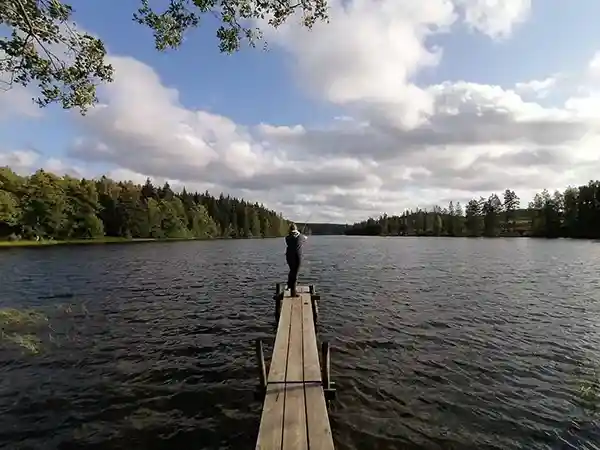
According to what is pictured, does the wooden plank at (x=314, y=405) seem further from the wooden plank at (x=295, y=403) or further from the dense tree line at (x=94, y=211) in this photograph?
the dense tree line at (x=94, y=211)

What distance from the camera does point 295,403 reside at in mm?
8445

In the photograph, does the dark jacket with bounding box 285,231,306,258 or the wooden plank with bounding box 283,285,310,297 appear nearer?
the dark jacket with bounding box 285,231,306,258

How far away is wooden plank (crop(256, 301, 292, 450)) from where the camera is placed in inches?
279

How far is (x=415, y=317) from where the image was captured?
71.7 ft

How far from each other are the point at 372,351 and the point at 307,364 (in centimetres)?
635

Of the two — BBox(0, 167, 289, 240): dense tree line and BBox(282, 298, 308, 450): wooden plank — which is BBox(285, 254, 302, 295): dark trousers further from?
BBox(0, 167, 289, 240): dense tree line

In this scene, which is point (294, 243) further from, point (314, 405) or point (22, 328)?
point (22, 328)

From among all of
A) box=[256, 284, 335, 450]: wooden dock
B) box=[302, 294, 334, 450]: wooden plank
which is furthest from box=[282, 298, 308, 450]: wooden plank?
box=[302, 294, 334, 450]: wooden plank

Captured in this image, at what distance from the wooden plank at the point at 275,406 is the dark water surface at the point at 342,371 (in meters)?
1.54

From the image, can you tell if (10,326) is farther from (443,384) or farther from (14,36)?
(443,384)

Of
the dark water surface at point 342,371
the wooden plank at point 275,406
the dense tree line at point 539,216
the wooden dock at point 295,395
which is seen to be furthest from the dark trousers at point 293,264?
the dense tree line at point 539,216

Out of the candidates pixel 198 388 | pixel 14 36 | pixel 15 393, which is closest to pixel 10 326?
pixel 15 393

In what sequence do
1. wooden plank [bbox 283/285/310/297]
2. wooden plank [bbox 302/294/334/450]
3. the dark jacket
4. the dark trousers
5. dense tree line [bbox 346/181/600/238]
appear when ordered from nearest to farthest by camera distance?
1. wooden plank [bbox 302/294/334/450]
2. the dark jacket
3. the dark trousers
4. wooden plank [bbox 283/285/310/297]
5. dense tree line [bbox 346/181/600/238]

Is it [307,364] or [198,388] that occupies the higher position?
[307,364]
